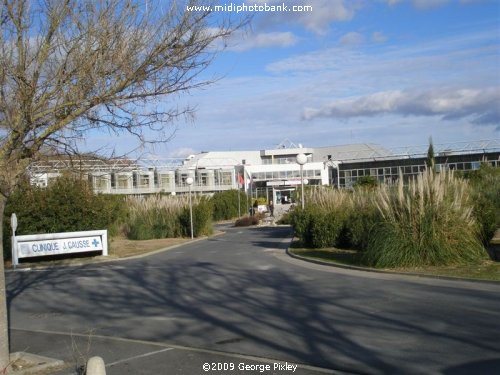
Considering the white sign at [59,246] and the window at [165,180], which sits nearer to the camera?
the white sign at [59,246]

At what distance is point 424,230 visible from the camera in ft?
52.0

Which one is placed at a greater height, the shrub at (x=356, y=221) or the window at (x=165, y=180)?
the window at (x=165, y=180)

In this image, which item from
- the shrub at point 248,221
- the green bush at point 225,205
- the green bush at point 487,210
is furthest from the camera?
the green bush at point 225,205

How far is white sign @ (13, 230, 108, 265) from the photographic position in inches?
880

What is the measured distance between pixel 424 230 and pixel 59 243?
13818mm

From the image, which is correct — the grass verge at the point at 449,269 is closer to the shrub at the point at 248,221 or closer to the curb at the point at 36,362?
the curb at the point at 36,362

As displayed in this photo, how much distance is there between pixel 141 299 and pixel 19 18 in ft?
24.0

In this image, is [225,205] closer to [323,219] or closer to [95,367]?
[323,219]

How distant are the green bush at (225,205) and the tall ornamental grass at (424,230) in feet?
123

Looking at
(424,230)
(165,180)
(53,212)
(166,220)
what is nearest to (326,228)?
(424,230)

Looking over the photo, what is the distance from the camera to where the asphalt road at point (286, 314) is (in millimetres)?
7457

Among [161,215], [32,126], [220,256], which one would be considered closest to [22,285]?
[220,256]

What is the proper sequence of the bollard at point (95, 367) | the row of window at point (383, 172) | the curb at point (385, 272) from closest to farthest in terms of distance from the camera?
the bollard at point (95, 367), the curb at point (385, 272), the row of window at point (383, 172)

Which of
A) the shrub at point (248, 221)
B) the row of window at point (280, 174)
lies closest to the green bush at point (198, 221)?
the shrub at point (248, 221)
